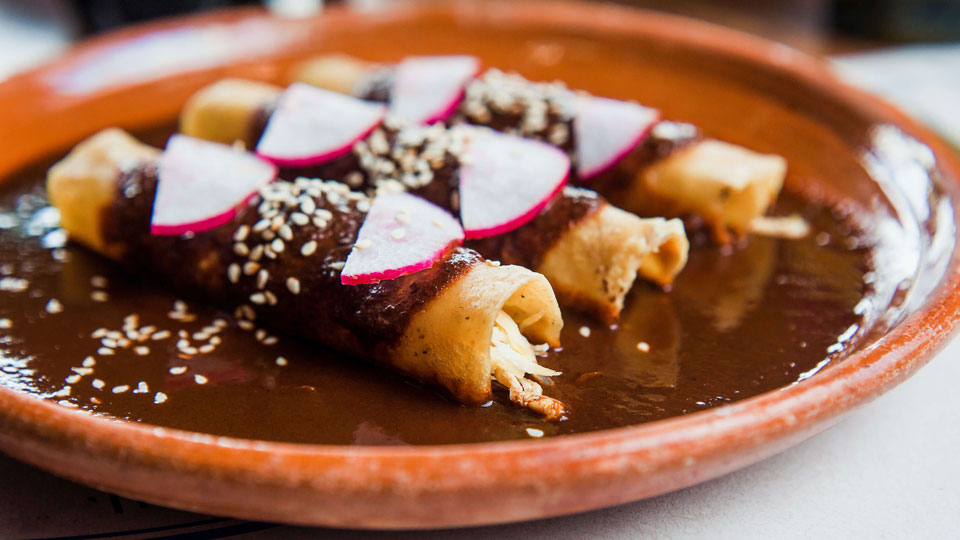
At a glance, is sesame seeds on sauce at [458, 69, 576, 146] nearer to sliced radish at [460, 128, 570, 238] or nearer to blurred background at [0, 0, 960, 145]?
sliced radish at [460, 128, 570, 238]

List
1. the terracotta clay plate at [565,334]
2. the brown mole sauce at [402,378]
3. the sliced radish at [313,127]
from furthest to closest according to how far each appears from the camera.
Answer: the sliced radish at [313,127] < the brown mole sauce at [402,378] < the terracotta clay plate at [565,334]

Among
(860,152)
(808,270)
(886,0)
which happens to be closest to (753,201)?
(808,270)

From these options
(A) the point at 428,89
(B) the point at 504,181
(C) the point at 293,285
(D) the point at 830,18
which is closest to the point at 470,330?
(C) the point at 293,285

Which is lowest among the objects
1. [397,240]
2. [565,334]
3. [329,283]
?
[565,334]

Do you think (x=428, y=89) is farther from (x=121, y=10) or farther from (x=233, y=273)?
(x=121, y=10)

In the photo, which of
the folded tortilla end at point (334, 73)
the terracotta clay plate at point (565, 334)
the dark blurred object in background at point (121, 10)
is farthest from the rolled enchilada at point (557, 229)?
the dark blurred object in background at point (121, 10)

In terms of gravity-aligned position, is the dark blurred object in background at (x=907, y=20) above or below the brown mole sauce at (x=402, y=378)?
below

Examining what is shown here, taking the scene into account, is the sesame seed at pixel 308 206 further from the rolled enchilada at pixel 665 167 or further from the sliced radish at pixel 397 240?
the rolled enchilada at pixel 665 167
